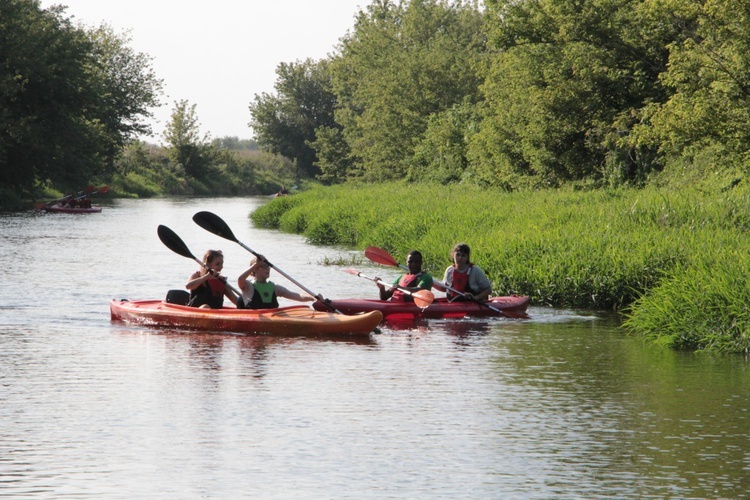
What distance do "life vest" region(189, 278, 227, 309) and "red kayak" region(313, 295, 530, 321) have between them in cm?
113

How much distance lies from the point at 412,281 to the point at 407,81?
38.0m

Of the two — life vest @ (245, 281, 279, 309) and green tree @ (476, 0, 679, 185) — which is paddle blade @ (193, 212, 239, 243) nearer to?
life vest @ (245, 281, 279, 309)

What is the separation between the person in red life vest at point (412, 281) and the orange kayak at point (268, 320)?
1516mm

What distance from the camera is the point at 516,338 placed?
41.8ft

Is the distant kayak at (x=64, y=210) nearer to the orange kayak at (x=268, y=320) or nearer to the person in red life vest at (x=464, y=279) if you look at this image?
the orange kayak at (x=268, y=320)

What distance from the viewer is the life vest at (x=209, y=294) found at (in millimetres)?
13617

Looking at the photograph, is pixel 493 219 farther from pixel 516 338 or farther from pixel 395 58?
pixel 395 58

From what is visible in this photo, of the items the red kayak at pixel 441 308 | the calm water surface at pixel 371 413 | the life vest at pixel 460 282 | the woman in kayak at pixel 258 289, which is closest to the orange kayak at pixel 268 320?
the calm water surface at pixel 371 413

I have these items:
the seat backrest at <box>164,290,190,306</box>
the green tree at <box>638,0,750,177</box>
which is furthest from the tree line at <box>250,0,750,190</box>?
the seat backrest at <box>164,290,190,306</box>

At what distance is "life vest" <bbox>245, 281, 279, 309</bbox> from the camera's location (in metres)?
13.4

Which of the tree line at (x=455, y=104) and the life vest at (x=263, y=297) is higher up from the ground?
the tree line at (x=455, y=104)

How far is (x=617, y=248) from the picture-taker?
15555mm

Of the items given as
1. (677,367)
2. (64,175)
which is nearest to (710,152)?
(677,367)

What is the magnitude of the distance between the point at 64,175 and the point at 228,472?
4133 cm
